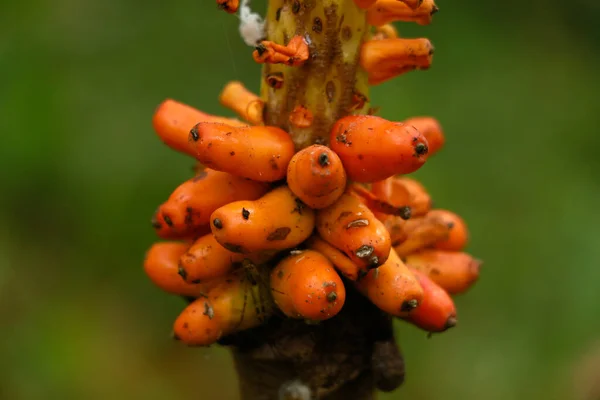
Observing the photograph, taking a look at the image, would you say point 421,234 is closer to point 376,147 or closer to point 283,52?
point 376,147

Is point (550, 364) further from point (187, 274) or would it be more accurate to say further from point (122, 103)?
point (122, 103)

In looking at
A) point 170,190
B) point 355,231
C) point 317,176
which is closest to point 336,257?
point 355,231

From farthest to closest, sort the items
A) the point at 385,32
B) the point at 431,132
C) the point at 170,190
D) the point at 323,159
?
the point at 170,190 < the point at 431,132 < the point at 385,32 < the point at 323,159

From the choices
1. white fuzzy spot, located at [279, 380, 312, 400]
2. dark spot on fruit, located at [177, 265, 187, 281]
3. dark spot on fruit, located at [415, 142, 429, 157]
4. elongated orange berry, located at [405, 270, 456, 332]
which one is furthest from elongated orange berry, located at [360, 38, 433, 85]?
white fuzzy spot, located at [279, 380, 312, 400]

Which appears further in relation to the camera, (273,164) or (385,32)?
(385,32)

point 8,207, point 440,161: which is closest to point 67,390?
point 8,207

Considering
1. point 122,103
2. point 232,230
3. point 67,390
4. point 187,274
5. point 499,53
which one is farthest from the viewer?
point 499,53

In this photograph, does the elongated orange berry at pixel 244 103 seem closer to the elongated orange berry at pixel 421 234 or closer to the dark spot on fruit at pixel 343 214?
the dark spot on fruit at pixel 343 214
